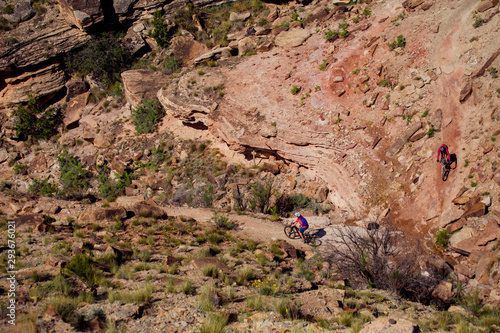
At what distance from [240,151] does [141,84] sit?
388 inches

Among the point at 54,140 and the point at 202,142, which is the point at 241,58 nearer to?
the point at 202,142

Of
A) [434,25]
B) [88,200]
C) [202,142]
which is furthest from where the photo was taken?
[202,142]

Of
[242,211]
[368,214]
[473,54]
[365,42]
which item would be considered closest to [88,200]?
[242,211]

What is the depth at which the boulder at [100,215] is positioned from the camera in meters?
12.7

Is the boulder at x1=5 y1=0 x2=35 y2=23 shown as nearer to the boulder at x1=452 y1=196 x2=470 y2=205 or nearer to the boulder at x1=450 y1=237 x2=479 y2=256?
the boulder at x1=452 y1=196 x2=470 y2=205

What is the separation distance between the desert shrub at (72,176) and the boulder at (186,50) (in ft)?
34.5

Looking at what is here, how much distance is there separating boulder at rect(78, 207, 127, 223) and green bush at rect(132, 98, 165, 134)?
10.4m

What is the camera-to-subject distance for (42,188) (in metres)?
20.8

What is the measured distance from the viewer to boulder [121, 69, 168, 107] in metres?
23.1

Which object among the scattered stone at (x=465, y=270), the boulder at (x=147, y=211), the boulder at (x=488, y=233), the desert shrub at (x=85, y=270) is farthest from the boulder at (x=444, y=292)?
the boulder at (x=147, y=211)

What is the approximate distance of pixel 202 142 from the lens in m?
20.9

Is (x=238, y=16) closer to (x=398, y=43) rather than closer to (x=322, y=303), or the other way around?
(x=398, y=43)

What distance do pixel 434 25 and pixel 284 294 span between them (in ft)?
52.7

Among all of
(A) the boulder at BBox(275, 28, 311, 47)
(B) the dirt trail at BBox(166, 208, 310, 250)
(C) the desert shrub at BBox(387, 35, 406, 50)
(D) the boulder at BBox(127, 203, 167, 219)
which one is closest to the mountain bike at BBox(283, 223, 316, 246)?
(B) the dirt trail at BBox(166, 208, 310, 250)
